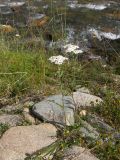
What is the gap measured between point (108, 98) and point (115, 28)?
5.39 metres

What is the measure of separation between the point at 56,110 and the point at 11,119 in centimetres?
44

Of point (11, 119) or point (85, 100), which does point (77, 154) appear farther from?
point (85, 100)

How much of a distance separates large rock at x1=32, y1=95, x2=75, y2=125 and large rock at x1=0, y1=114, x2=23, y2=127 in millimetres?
171

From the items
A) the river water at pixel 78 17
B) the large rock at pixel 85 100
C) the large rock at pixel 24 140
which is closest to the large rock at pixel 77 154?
the large rock at pixel 24 140

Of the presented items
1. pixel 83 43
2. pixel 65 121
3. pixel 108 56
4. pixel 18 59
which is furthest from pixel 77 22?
pixel 65 121

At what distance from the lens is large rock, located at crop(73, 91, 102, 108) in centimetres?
452

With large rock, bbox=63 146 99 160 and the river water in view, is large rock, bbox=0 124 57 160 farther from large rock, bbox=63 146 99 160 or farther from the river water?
the river water

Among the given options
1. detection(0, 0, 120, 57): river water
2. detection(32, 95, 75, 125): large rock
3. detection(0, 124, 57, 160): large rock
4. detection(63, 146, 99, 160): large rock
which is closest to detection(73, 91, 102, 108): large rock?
detection(32, 95, 75, 125): large rock

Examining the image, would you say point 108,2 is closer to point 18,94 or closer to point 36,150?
point 18,94

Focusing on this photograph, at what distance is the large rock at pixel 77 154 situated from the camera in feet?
12.0

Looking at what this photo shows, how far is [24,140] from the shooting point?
382cm

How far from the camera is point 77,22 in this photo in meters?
10.1

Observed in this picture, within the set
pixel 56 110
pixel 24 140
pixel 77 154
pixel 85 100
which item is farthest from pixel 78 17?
pixel 77 154

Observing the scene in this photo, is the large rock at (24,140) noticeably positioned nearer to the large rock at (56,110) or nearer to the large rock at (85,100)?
the large rock at (56,110)
